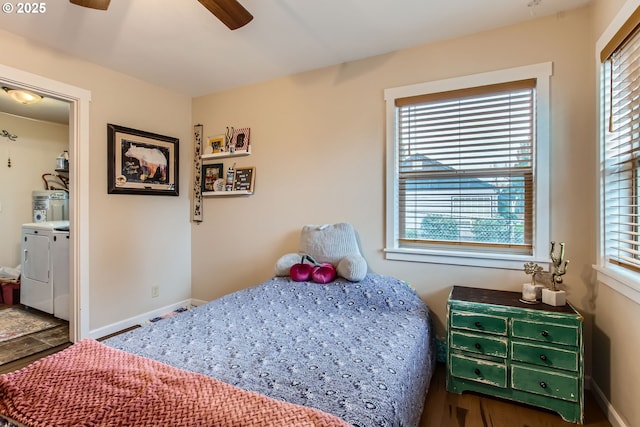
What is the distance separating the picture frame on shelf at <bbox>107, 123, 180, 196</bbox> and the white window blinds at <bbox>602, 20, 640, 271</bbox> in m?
3.59

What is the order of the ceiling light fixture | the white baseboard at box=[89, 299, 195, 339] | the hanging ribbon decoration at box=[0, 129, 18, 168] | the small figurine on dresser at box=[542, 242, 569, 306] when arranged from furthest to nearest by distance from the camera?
the hanging ribbon decoration at box=[0, 129, 18, 168] → the ceiling light fixture → the white baseboard at box=[89, 299, 195, 339] → the small figurine on dresser at box=[542, 242, 569, 306]

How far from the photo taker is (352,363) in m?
1.35

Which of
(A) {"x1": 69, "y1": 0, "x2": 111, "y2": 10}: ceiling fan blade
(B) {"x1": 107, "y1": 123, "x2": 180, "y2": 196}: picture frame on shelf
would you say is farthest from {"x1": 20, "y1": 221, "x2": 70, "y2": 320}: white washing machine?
(A) {"x1": 69, "y1": 0, "x2": 111, "y2": 10}: ceiling fan blade

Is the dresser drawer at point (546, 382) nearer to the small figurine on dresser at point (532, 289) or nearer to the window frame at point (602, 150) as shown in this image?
the small figurine on dresser at point (532, 289)

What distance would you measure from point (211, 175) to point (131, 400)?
107 inches

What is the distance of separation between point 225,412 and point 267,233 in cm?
225

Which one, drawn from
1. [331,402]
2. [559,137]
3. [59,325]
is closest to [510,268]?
[559,137]

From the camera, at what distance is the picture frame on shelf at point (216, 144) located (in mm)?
3327

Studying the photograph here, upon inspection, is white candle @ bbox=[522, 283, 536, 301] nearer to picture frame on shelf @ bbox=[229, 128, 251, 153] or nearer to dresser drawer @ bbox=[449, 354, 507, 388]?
dresser drawer @ bbox=[449, 354, 507, 388]

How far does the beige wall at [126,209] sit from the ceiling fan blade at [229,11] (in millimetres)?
1811

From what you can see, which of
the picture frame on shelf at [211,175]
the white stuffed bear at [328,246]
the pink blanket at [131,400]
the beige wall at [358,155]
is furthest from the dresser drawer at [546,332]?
the picture frame on shelf at [211,175]

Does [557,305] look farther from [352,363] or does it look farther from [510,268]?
[352,363]

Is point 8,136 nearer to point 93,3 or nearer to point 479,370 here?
point 93,3

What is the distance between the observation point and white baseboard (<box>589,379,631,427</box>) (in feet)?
5.17
